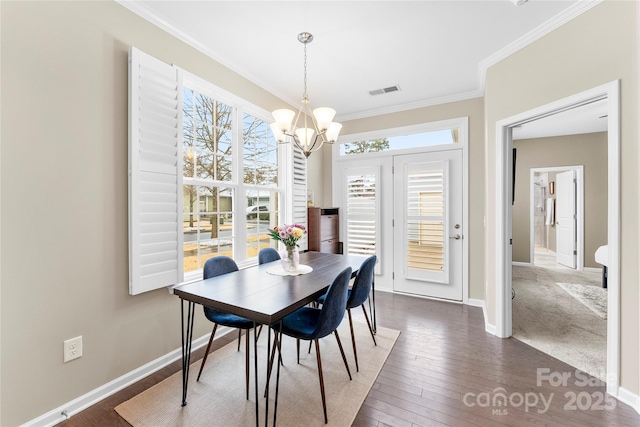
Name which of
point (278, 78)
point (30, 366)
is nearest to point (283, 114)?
point (278, 78)

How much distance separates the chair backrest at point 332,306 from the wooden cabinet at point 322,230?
2.19 m

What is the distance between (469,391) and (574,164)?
19.9 feet

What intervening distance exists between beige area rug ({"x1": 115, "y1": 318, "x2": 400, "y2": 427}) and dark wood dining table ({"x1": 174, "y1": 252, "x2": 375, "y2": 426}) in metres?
0.15

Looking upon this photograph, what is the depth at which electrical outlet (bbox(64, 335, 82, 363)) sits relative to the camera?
1.75 metres

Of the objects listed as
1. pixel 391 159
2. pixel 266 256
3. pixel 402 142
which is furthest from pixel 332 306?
pixel 402 142

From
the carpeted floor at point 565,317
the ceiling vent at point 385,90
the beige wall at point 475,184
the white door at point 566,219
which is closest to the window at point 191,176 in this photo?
the ceiling vent at point 385,90

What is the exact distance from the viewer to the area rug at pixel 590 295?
3.48 meters

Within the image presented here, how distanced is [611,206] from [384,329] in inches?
85.1

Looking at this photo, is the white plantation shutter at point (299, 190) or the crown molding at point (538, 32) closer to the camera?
the crown molding at point (538, 32)

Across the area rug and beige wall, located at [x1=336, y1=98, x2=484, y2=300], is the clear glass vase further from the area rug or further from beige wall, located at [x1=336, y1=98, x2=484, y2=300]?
the area rug

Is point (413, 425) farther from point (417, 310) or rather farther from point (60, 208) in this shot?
point (60, 208)

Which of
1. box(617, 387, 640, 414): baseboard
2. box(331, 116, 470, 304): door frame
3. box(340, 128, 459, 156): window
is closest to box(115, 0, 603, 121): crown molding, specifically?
box(331, 116, 470, 304): door frame

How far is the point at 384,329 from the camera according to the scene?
297 centimetres

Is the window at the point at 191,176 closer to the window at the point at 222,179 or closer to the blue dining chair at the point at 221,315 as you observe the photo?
the window at the point at 222,179
